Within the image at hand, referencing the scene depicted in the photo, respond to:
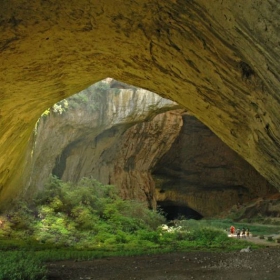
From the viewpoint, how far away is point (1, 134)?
31.1 feet

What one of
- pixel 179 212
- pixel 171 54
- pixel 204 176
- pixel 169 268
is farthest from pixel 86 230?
pixel 179 212

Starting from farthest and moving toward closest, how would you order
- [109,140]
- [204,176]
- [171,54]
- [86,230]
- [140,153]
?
[204,176] < [140,153] < [109,140] < [86,230] < [171,54]

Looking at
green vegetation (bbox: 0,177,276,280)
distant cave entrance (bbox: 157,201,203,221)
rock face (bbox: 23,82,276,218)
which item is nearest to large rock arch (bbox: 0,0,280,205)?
green vegetation (bbox: 0,177,276,280)

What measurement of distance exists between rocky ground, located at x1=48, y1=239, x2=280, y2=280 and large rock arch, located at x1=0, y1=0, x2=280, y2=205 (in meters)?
1.96

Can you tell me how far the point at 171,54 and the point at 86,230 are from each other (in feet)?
37.3

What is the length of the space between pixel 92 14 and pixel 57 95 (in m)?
5.14

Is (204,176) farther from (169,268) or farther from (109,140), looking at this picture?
(169,268)

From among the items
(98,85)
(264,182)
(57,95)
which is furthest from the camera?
(264,182)

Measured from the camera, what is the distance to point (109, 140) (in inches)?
961

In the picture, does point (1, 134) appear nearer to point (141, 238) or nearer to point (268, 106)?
point (268, 106)

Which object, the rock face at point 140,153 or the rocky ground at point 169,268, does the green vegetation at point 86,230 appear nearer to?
the rocky ground at point 169,268

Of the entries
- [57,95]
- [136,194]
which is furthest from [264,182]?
[57,95]

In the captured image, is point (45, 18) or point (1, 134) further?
point (1, 134)

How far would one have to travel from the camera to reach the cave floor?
6.70m
